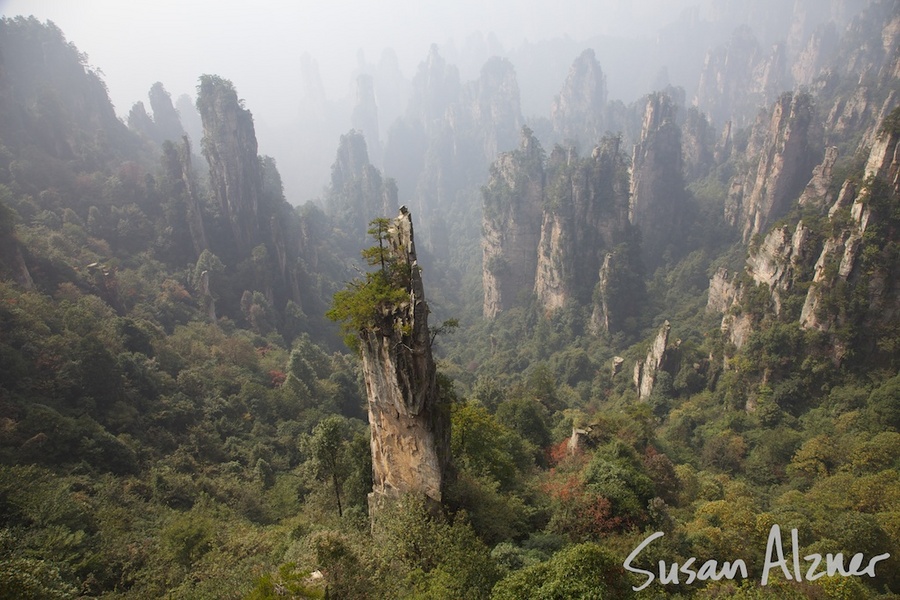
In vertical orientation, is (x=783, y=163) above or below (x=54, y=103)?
below

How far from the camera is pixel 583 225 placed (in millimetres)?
73438

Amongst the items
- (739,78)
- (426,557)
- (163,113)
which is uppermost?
(739,78)

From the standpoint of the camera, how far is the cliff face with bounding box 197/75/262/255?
62.7m

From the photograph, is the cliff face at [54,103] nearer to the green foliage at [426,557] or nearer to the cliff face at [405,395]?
the cliff face at [405,395]

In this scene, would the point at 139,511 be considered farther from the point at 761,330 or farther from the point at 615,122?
the point at 615,122

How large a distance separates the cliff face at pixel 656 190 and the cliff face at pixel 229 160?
58.6 m

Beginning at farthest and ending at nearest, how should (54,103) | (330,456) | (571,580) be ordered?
(54,103) < (330,456) < (571,580)

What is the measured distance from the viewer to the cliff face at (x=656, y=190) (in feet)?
275

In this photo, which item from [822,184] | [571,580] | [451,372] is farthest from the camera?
[451,372]

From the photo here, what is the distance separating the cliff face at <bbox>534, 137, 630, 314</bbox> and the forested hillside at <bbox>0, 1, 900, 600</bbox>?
1.47ft

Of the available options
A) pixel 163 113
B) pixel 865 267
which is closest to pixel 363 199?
pixel 163 113

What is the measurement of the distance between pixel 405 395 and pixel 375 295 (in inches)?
128

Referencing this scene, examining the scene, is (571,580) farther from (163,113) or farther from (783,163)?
(163,113)

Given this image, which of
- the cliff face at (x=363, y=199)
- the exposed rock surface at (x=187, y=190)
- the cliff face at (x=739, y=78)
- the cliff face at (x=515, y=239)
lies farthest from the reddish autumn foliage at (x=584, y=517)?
the cliff face at (x=739, y=78)
